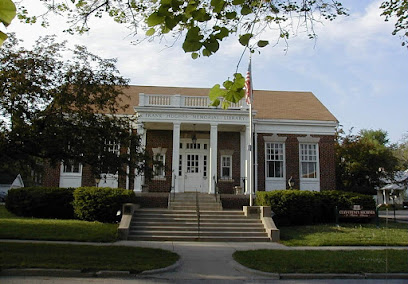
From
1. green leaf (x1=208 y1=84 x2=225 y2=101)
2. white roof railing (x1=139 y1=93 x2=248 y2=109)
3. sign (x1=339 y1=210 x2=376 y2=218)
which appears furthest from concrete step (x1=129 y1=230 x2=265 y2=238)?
green leaf (x1=208 y1=84 x2=225 y2=101)

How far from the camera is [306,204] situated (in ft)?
58.6

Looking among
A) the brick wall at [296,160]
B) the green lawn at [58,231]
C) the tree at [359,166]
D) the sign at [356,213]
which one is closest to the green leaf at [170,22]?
the green lawn at [58,231]

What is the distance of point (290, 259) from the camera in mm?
10242

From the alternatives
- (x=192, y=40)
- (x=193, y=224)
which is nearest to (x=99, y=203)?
(x=193, y=224)

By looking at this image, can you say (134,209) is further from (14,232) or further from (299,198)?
(299,198)

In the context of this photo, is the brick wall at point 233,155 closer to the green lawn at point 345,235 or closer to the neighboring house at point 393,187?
the green lawn at point 345,235

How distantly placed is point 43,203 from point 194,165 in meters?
8.90

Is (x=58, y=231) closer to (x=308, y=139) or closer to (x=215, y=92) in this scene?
(x=215, y=92)

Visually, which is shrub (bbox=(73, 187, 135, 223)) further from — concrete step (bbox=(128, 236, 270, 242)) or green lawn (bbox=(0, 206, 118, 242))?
concrete step (bbox=(128, 236, 270, 242))

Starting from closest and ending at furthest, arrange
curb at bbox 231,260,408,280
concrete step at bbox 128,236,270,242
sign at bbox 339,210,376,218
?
curb at bbox 231,260,408,280 < concrete step at bbox 128,236,270,242 < sign at bbox 339,210,376,218

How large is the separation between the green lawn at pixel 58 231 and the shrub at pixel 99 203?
0.94 metres

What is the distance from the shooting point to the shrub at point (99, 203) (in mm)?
16750

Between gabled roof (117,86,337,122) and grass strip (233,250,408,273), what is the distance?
1337cm

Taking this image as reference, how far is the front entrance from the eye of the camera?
2303cm
